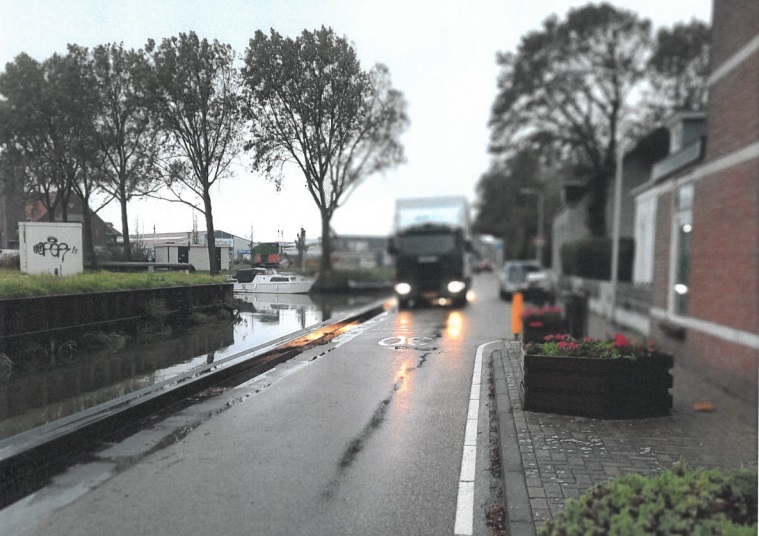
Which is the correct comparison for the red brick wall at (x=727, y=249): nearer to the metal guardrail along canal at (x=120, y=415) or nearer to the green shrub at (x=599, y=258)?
the metal guardrail along canal at (x=120, y=415)

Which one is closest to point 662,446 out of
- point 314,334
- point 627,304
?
point 314,334

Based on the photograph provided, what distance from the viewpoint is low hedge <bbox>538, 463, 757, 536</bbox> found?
2.46 m

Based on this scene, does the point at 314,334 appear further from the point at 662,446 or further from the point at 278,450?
the point at 662,446

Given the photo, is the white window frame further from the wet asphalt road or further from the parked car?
the parked car

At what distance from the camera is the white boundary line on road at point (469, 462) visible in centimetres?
389

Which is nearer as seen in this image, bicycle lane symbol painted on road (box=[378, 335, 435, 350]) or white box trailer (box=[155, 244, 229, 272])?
white box trailer (box=[155, 244, 229, 272])

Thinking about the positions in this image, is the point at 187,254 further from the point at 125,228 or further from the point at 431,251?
the point at 431,251

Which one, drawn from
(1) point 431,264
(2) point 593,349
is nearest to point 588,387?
(2) point 593,349

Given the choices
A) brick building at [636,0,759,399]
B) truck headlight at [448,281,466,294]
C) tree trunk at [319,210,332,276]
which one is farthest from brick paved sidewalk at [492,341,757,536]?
truck headlight at [448,281,466,294]

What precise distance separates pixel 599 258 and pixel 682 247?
49.6 feet

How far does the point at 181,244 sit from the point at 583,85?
24.1 feet

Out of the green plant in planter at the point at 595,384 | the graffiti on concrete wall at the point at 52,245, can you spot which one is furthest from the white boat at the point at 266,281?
the green plant in planter at the point at 595,384

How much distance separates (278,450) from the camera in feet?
16.4

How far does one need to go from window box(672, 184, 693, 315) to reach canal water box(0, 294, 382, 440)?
8288mm
